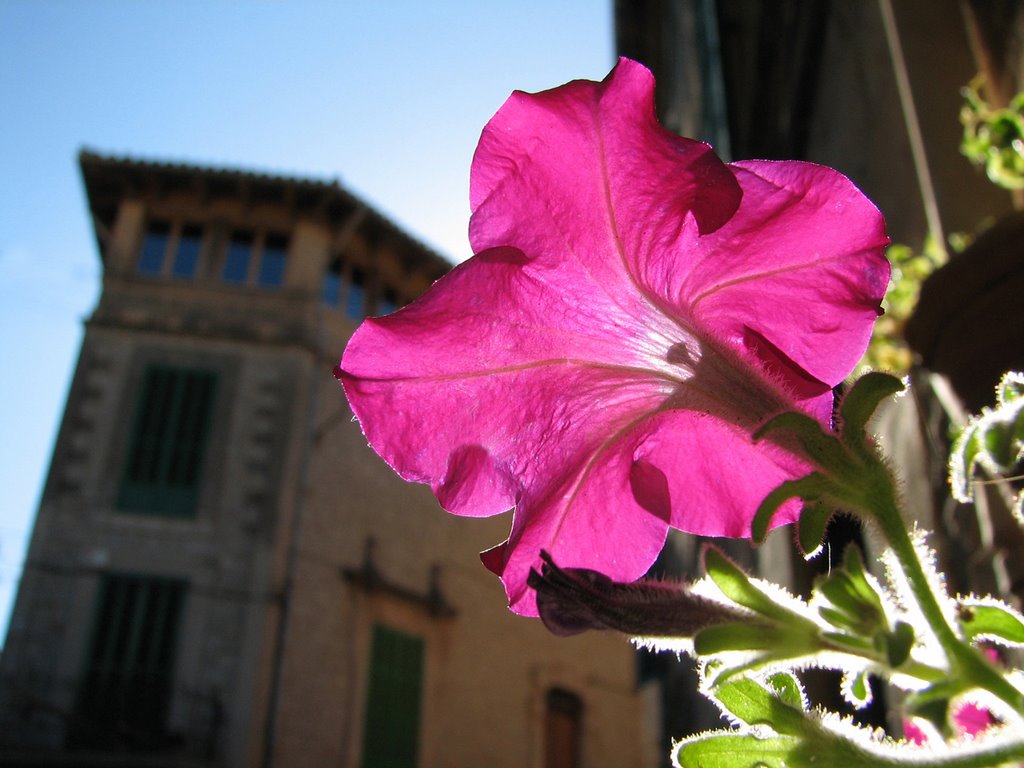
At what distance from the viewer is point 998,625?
0.56m

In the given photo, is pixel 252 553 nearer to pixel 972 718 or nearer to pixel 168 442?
pixel 168 442

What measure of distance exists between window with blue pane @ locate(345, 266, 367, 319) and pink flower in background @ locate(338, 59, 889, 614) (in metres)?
13.5

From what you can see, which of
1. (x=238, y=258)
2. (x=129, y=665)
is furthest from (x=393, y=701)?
(x=238, y=258)

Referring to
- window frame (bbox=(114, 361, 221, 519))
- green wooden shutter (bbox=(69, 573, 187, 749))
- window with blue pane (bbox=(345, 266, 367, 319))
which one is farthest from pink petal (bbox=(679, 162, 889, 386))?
window with blue pane (bbox=(345, 266, 367, 319))

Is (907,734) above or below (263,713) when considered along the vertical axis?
below

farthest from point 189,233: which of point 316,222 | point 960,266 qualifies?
point 960,266

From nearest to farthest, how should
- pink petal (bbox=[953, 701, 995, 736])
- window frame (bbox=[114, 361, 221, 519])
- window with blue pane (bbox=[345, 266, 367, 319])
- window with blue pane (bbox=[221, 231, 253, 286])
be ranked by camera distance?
1. pink petal (bbox=[953, 701, 995, 736])
2. window frame (bbox=[114, 361, 221, 519])
3. window with blue pane (bbox=[221, 231, 253, 286])
4. window with blue pane (bbox=[345, 266, 367, 319])

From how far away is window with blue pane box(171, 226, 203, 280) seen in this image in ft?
44.4

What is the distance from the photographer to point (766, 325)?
0.67 m

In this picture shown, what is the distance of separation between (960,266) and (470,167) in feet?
3.01

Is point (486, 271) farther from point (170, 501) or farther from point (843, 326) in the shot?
point (170, 501)

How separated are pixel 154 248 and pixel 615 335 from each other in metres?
14.2

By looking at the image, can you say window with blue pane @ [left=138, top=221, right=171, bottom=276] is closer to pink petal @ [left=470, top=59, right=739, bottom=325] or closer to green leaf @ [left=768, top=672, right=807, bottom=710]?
pink petal @ [left=470, top=59, right=739, bottom=325]

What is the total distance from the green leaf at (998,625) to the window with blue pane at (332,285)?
13581 mm
